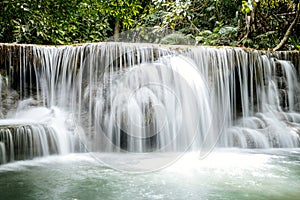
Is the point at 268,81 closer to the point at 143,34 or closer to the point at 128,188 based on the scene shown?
the point at 128,188

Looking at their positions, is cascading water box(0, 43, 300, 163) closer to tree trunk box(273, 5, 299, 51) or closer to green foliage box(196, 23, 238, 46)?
tree trunk box(273, 5, 299, 51)

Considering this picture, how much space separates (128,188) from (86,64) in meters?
3.71

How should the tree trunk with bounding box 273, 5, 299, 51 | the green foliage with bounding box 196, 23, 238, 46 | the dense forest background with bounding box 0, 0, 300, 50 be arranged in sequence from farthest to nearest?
the green foliage with bounding box 196, 23, 238, 46
the tree trunk with bounding box 273, 5, 299, 51
the dense forest background with bounding box 0, 0, 300, 50

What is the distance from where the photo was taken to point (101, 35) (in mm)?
13219

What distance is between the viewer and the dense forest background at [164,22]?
4488 millimetres

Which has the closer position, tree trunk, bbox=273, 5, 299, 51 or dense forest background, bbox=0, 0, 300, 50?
dense forest background, bbox=0, 0, 300, 50

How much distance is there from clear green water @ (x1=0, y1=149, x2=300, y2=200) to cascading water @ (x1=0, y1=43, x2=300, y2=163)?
3.46 ft

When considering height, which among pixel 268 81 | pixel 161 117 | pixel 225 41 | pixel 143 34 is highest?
pixel 143 34

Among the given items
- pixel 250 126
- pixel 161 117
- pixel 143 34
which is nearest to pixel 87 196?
pixel 161 117

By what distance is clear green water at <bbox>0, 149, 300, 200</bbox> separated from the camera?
3.58m

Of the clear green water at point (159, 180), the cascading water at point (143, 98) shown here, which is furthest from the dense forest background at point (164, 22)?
the clear green water at point (159, 180)

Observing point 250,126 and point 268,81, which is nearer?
point 250,126

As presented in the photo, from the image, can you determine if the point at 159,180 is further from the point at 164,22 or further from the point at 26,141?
the point at 164,22

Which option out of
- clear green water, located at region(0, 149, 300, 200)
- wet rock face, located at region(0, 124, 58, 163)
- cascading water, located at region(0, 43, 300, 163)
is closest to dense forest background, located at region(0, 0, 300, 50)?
cascading water, located at region(0, 43, 300, 163)
